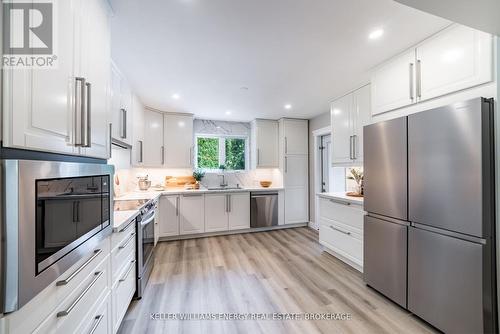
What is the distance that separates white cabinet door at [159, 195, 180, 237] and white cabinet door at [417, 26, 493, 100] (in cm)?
380

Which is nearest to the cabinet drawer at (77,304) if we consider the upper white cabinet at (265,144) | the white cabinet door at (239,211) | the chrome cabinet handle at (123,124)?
the chrome cabinet handle at (123,124)

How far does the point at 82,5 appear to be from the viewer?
3.79 feet

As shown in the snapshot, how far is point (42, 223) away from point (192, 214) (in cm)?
329

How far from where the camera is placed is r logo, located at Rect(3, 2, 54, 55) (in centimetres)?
67

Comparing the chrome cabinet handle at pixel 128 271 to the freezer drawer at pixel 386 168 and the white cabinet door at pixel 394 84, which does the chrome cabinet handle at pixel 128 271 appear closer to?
the freezer drawer at pixel 386 168

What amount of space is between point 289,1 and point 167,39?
1074 mm

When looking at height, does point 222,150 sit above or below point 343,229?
above

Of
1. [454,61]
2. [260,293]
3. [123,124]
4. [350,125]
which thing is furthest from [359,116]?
[123,124]

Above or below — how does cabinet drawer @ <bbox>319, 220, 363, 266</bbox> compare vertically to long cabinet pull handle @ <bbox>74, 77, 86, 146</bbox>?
below

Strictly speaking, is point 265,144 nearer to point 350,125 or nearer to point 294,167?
point 294,167

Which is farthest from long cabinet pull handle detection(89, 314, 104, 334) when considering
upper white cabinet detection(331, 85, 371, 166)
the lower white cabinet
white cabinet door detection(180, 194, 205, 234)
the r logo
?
upper white cabinet detection(331, 85, 371, 166)

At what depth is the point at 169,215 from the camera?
385 cm

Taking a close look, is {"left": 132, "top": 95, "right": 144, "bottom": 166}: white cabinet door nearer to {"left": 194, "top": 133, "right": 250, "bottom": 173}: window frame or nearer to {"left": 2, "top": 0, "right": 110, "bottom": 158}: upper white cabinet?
{"left": 194, "top": 133, "right": 250, "bottom": 173}: window frame

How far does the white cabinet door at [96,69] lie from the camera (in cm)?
117
